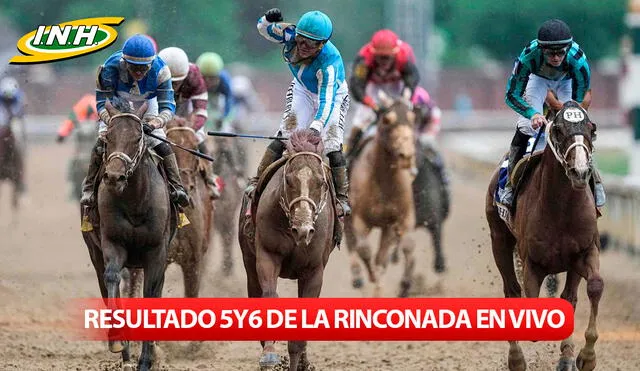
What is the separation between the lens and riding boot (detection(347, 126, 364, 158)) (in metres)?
15.2

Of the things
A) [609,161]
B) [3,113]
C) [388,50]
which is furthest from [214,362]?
[609,161]

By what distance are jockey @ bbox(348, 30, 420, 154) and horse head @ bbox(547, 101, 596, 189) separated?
5.74 m

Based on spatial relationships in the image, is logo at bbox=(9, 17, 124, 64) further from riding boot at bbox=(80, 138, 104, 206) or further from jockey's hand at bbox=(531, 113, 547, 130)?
jockey's hand at bbox=(531, 113, 547, 130)

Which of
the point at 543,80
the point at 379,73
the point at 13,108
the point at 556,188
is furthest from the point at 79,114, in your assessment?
the point at 556,188

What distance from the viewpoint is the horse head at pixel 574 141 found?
30.1 ft

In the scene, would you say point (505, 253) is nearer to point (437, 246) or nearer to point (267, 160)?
point (267, 160)

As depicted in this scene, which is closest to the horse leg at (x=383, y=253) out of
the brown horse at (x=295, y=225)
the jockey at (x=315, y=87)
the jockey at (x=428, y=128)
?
the jockey at (x=428, y=128)

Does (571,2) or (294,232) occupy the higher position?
(571,2)

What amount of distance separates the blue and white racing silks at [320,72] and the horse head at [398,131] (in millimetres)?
3789

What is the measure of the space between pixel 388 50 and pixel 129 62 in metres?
5.55

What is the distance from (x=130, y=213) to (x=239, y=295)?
446cm

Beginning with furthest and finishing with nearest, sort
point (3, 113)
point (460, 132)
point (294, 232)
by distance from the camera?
point (460, 132), point (3, 113), point (294, 232)

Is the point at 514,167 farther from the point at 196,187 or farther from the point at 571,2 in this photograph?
the point at 571,2

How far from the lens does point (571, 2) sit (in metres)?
56.0
